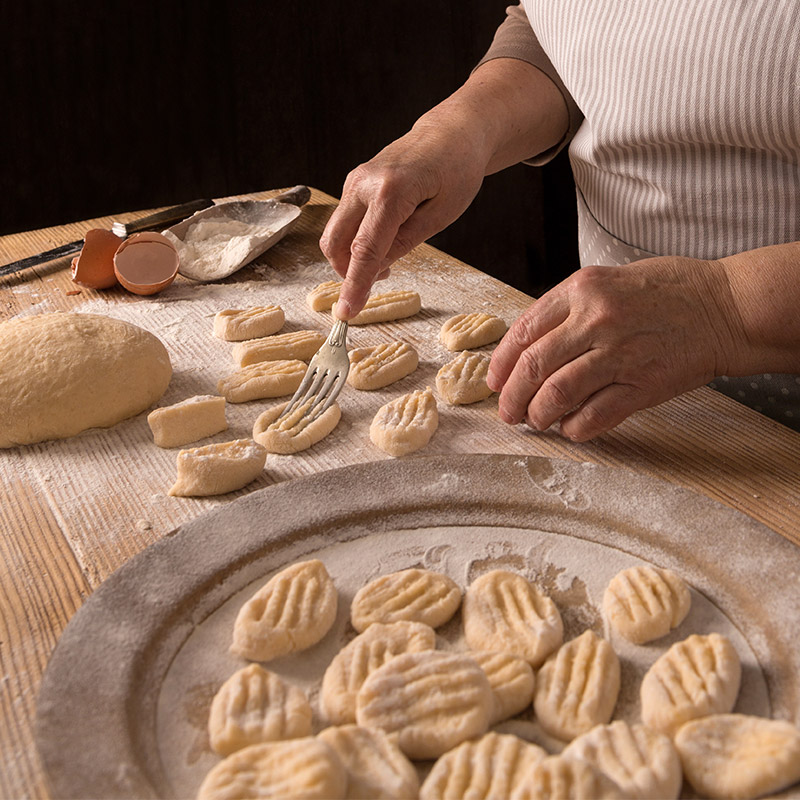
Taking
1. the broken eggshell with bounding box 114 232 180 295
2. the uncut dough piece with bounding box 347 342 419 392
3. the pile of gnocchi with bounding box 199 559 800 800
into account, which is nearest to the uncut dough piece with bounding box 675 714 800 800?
the pile of gnocchi with bounding box 199 559 800 800

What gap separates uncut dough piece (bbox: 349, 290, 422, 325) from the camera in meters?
2.00

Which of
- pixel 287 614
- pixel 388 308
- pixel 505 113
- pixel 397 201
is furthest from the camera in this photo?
pixel 505 113

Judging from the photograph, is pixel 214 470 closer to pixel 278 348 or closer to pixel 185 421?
pixel 185 421

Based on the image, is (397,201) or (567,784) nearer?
(567,784)

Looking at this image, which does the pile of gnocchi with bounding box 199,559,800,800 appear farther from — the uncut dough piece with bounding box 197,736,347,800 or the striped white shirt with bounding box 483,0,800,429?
the striped white shirt with bounding box 483,0,800,429

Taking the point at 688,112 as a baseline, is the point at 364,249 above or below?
below

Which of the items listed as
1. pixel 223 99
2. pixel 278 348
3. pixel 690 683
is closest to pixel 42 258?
pixel 278 348

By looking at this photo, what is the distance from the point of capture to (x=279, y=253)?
245 cm

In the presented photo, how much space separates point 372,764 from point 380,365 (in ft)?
3.21

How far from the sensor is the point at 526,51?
2.27 m

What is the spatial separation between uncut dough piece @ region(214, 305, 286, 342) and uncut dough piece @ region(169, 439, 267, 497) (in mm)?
544

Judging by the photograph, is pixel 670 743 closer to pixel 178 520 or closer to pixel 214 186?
pixel 178 520

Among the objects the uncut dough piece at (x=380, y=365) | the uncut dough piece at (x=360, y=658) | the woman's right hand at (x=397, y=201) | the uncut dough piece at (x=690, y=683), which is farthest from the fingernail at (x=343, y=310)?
the uncut dough piece at (x=690, y=683)

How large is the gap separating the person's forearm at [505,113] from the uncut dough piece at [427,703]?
1.39 m
